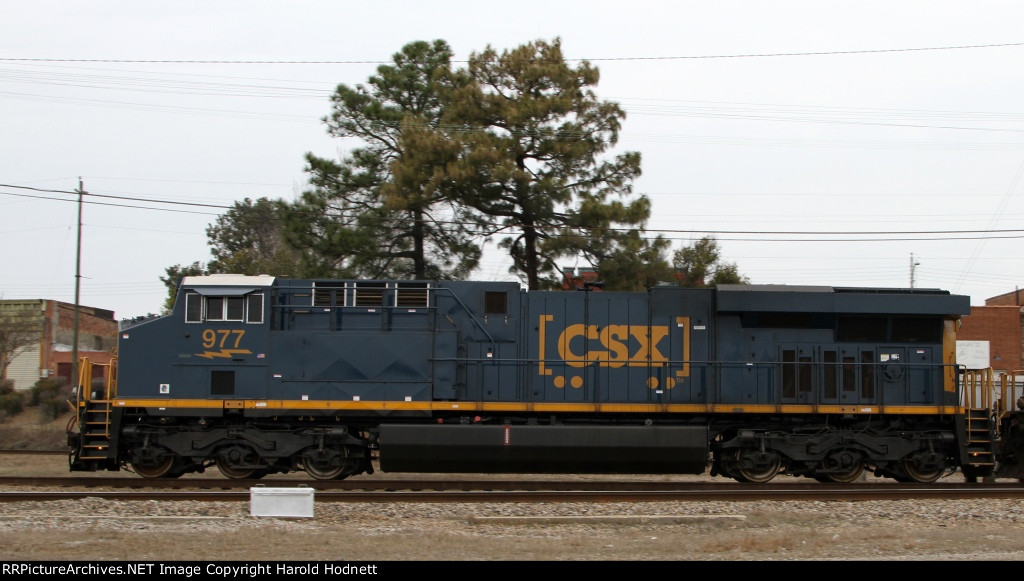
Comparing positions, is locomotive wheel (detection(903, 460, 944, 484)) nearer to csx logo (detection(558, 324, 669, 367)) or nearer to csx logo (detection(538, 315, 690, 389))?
csx logo (detection(538, 315, 690, 389))

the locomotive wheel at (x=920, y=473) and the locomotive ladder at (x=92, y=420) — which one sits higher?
the locomotive ladder at (x=92, y=420)

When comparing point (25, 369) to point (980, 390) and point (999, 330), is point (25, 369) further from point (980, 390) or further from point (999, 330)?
point (999, 330)

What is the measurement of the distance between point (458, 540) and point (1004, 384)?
9943 mm

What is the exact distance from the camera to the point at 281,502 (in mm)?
10766

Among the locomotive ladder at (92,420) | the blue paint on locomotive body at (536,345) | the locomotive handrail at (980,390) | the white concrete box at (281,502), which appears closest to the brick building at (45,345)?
the locomotive ladder at (92,420)

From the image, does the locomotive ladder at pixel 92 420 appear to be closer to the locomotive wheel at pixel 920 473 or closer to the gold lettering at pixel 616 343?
the gold lettering at pixel 616 343

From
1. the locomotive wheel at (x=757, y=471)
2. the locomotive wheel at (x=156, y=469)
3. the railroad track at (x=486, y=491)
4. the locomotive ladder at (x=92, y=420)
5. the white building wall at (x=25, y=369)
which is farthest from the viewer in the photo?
the white building wall at (x=25, y=369)

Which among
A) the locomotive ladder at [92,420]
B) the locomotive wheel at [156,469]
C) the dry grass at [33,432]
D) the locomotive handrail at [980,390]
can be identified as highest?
the locomotive handrail at [980,390]

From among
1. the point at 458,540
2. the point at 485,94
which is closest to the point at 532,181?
the point at 485,94

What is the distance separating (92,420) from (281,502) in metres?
4.92

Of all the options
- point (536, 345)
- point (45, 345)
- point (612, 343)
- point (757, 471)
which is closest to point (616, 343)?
point (612, 343)

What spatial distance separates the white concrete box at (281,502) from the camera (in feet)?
35.2

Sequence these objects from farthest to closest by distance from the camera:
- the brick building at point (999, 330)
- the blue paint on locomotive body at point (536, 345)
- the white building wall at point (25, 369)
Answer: the white building wall at point (25, 369) → the brick building at point (999, 330) → the blue paint on locomotive body at point (536, 345)

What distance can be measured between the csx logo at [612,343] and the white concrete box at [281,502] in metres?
5.09
